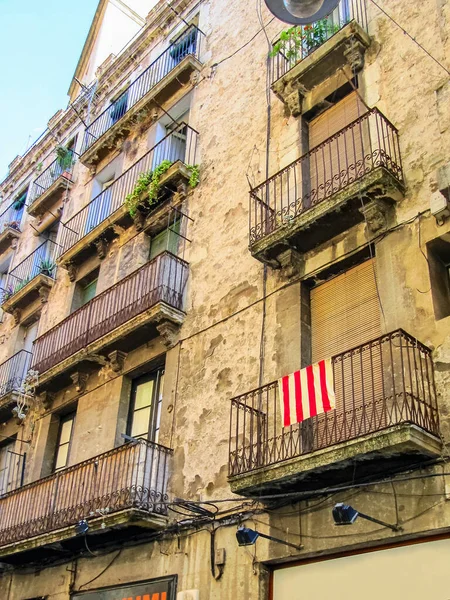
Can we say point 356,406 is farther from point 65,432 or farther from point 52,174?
point 52,174

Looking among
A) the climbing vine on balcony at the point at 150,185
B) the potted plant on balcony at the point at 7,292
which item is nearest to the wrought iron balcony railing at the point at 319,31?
the climbing vine on balcony at the point at 150,185

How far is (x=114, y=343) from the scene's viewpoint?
13148 millimetres

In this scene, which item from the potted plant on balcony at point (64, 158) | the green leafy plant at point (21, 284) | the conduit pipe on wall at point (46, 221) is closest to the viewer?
the green leafy plant at point (21, 284)

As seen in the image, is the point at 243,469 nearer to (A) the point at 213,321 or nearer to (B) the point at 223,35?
(A) the point at 213,321

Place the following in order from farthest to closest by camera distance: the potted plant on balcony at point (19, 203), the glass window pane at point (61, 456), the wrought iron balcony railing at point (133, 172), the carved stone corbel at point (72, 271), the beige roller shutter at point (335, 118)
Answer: the potted plant on balcony at point (19, 203), the carved stone corbel at point (72, 271), the wrought iron balcony railing at point (133, 172), the glass window pane at point (61, 456), the beige roller shutter at point (335, 118)

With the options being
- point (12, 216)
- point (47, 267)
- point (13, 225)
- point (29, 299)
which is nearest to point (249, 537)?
point (47, 267)

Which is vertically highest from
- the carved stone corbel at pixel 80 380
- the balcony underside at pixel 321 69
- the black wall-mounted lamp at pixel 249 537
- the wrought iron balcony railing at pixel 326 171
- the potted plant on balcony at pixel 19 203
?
the potted plant on balcony at pixel 19 203

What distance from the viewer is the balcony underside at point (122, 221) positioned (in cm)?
1432

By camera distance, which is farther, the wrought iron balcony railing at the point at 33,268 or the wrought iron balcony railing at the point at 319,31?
the wrought iron balcony railing at the point at 33,268

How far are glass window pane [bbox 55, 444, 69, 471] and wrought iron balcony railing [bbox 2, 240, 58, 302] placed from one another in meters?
5.30

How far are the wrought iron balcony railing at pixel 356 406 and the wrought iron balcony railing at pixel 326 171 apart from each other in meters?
2.51

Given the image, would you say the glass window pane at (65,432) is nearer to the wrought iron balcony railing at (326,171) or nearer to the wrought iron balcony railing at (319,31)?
the wrought iron balcony railing at (326,171)

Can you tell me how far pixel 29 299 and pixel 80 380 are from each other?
5.64m

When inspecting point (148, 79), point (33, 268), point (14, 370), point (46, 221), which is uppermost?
point (148, 79)
